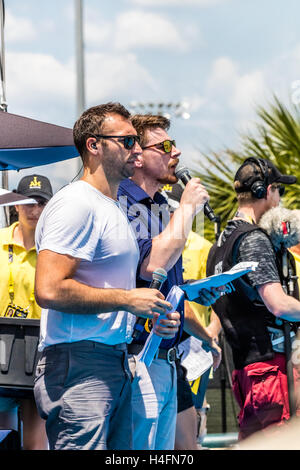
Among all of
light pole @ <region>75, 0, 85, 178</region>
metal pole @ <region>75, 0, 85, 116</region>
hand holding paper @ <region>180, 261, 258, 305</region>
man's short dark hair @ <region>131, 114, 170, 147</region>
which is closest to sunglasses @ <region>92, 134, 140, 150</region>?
man's short dark hair @ <region>131, 114, 170, 147</region>

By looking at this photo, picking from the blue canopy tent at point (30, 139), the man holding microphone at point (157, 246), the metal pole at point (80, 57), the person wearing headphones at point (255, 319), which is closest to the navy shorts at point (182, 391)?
the man holding microphone at point (157, 246)

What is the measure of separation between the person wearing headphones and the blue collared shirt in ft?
1.98

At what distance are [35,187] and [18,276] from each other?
28.2 inches

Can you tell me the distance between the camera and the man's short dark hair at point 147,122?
3.64m

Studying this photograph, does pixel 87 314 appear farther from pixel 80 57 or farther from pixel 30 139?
pixel 80 57

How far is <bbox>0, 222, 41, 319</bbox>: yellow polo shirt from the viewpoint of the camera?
4758 millimetres

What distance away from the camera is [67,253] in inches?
108

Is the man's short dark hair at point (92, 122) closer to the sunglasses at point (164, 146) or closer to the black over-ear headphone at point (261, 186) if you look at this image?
the sunglasses at point (164, 146)

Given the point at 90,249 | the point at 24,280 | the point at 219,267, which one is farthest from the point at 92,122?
the point at 24,280

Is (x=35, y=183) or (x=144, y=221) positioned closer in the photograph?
(x=144, y=221)

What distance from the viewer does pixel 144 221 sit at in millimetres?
3365

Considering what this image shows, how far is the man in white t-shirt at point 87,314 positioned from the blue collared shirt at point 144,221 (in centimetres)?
24
